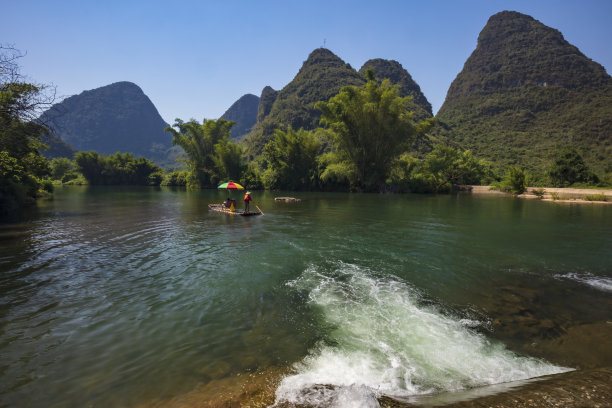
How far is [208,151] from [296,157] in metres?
23.0

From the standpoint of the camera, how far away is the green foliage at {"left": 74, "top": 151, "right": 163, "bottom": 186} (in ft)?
279

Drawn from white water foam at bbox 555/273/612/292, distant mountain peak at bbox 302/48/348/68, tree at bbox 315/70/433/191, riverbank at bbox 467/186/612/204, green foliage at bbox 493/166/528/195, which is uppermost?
distant mountain peak at bbox 302/48/348/68

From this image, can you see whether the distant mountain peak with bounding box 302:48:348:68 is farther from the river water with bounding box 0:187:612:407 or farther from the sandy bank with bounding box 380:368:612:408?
the sandy bank with bounding box 380:368:612:408

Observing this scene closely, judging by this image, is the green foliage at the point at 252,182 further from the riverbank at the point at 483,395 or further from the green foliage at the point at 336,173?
the riverbank at the point at 483,395

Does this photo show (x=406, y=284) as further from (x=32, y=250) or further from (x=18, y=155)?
(x=18, y=155)

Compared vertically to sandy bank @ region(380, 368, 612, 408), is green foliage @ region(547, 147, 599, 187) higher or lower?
higher

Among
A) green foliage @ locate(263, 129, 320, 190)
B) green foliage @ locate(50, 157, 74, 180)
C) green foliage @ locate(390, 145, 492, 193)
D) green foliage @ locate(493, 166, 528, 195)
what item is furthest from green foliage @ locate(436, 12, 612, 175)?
green foliage @ locate(50, 157, 74, 180)

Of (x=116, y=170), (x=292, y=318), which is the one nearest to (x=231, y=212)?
(x=292, y=318)

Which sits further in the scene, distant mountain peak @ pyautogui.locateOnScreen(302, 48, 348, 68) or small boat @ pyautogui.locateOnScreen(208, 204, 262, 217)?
distant mountain peak @ pyautogui.locateOnScreen(302, 48, 348, 68)

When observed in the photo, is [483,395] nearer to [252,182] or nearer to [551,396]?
[551,396]

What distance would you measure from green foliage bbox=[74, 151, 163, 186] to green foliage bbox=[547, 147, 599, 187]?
95666 millimetres

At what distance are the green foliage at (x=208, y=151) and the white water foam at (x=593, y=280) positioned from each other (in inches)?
2369

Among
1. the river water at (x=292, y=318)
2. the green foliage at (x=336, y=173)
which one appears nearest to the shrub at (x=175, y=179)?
the green foliage at (x=336, y=173)

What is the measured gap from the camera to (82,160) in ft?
275
